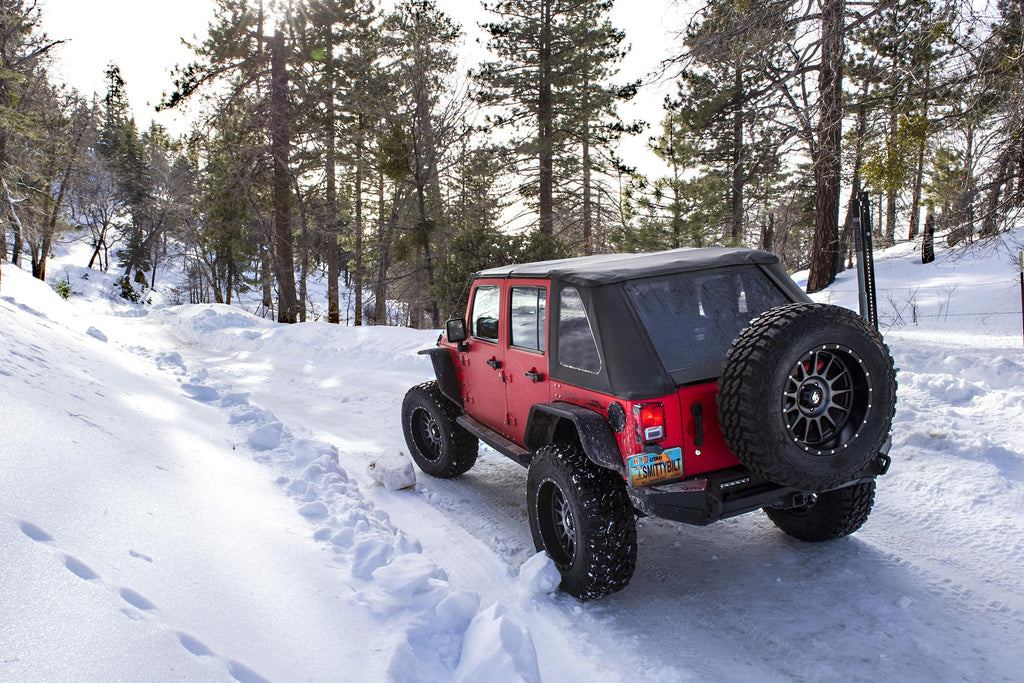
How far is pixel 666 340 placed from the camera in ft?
11.5

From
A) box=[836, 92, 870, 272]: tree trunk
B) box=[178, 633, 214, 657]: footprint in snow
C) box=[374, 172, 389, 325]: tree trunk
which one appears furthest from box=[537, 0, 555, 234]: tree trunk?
box=[178, 633, 214, 657]: footprint in snow

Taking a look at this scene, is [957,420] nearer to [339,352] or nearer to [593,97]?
[339,352]

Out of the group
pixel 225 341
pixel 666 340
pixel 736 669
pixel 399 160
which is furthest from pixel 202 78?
pixel 736 669

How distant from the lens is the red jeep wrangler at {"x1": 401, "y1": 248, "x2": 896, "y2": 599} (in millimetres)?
3027

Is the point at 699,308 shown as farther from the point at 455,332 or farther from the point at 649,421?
the point at 455,332

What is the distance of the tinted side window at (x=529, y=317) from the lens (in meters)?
4.19

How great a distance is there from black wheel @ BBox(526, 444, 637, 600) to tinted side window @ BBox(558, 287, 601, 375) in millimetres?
536

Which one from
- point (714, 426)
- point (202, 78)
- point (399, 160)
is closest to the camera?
point (714, 426)

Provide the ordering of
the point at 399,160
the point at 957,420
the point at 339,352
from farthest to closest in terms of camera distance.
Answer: the point at 399,160 → the point at 339,352 → the point at 957,420

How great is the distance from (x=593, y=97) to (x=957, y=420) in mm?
17016

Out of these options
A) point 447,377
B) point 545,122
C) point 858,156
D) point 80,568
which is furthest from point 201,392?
point 858,156

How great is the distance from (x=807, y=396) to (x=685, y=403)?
60 centimetres

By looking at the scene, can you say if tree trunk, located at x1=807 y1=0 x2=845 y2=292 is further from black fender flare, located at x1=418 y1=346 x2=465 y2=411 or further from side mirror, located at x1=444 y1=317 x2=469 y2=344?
black fender flare, located at x1=418 y1=346 x2=465 y2=411

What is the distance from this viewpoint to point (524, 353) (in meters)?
4.40
